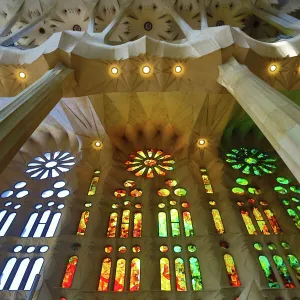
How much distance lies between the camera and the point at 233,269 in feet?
27.5

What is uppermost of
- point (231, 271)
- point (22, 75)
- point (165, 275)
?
point (22, 75)

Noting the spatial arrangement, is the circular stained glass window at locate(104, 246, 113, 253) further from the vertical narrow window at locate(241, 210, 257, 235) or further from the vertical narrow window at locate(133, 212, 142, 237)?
the vertical narrow window at locate(241, 210, 257, 235)

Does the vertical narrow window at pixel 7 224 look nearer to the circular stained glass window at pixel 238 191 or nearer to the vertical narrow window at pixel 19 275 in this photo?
the vertical narrow window at pixel 19 275

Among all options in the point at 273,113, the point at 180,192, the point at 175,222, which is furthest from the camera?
the point at 180,192

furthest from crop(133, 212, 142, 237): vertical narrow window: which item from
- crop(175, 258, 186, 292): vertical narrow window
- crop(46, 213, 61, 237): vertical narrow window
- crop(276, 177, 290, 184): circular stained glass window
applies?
crop(276, 177, 290, 184): circular stained glass window

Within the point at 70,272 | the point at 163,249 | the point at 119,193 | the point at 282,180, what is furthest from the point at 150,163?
the point at 70,272

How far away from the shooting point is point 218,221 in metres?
9.97

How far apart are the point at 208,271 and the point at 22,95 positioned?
18.8 feet

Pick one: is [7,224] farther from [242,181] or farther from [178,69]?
[242,181]

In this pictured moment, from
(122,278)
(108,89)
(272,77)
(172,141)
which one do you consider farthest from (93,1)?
(122,278)

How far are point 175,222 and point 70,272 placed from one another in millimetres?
3229

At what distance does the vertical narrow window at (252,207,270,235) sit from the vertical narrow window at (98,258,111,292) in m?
4.36

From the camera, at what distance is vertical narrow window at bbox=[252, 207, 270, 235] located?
380 inches

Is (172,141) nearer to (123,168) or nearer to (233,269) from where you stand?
(123,168)
